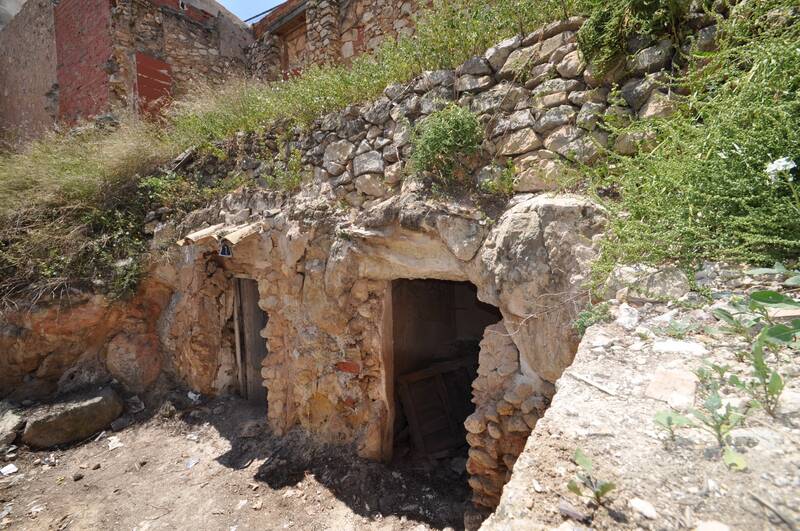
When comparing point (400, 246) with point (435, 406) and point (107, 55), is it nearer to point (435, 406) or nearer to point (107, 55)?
point (435, 406)

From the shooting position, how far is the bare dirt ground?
3.44m

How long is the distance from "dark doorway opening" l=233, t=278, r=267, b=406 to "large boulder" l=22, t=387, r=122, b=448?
1510 millimetres

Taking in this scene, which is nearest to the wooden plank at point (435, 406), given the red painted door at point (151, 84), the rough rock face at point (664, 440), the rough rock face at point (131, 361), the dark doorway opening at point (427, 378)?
the dark doorway opening at point (427, 378)

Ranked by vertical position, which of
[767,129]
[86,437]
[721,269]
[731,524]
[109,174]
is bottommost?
[86,437]

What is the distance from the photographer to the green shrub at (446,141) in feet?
9.27

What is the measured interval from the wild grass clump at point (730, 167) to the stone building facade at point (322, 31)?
12.1ft

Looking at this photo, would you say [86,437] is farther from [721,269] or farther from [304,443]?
[721,269]

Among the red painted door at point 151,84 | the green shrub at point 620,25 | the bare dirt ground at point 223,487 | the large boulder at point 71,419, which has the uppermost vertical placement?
the red painted door at point 151,84

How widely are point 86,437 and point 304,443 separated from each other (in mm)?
2798

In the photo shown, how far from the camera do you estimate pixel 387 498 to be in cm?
357

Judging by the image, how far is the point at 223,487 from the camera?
381 centimetres

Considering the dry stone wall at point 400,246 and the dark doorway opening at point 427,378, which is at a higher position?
the dry stone wall at point 400,246

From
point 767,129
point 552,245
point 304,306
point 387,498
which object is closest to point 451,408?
point 387,498

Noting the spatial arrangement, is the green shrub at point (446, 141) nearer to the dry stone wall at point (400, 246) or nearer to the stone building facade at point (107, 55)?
the dry stone wall at point (400, 246)
